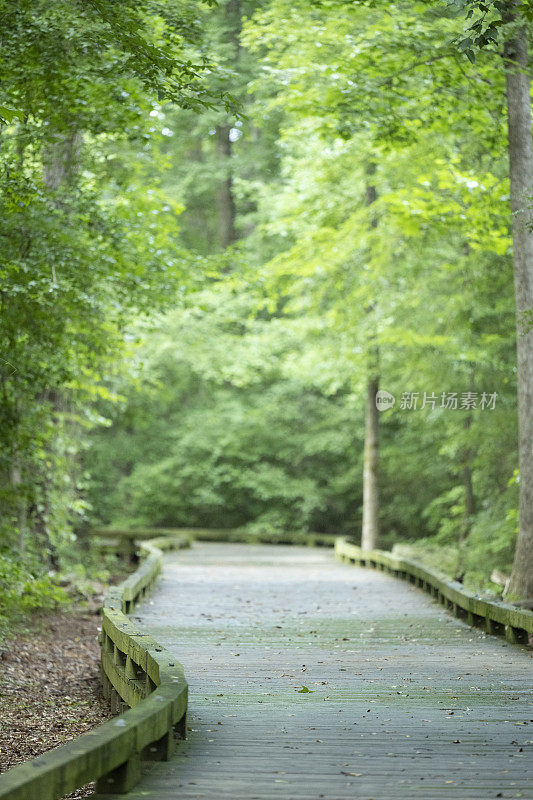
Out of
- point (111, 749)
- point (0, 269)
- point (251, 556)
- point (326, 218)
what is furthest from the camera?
point (251, 556)

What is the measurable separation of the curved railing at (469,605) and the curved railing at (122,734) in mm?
3526

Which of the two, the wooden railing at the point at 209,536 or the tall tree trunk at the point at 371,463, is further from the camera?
the wooden railing at the point at 209,536

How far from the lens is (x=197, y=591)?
12.1 metres

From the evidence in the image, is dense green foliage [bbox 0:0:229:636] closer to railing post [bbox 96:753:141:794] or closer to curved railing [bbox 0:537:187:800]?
curved railing [bbox 0:537:187:800]

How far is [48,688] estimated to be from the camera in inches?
306

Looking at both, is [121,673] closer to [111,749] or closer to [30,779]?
[111,749]

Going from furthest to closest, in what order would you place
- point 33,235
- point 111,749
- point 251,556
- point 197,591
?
point 251,556
point 197,591
point 33,235
point 111,749

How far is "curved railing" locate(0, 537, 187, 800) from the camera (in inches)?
134

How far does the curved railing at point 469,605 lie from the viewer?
7969mm

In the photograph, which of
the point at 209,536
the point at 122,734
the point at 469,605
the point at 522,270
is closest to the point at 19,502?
the point at 469,605

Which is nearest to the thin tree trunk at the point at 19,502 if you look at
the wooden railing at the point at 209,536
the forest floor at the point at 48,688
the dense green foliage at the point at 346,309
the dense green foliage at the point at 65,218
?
the dense green foliage at the point at 65,218

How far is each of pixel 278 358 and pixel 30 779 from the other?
2218 centimetres

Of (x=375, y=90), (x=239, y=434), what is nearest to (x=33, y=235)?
(x=375, y=90)

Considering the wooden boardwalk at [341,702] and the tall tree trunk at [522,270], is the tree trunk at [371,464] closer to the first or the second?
the wooden boardwalk at [341,702]
